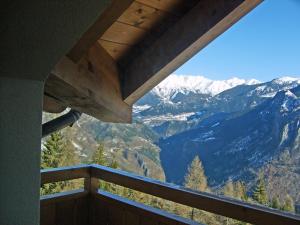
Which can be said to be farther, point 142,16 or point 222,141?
point 222,141

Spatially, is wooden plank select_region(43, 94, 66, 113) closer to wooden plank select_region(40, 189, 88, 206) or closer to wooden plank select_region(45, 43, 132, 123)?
wooden plank select_region(45, 43, 132, 123)

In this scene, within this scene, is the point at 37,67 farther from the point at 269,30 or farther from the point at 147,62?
the point at 269,30

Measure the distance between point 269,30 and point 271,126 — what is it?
18779mm

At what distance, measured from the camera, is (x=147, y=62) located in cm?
155

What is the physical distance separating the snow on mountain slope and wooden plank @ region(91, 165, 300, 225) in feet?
365

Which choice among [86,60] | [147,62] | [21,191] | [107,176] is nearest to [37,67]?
[21,191]

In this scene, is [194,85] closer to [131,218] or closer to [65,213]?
[65,213]

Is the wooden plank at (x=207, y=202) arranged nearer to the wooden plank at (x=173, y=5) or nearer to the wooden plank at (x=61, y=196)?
the wooden plank at (x=61, y=196)

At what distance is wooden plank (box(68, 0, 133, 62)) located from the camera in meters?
1.11

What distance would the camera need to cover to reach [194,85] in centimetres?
13362

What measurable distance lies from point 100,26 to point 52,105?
2.19 ft

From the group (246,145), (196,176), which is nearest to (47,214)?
(196,176)

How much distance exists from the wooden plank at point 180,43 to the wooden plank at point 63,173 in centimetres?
59

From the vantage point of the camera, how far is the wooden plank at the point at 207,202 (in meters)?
1.18
